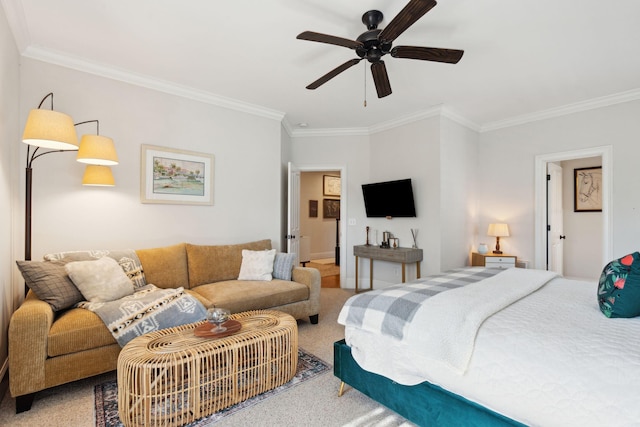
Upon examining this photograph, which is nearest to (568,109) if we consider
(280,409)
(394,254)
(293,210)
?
(394,254)

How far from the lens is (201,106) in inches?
146

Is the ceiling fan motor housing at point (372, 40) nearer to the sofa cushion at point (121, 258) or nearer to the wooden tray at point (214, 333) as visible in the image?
the wooden tray at point (214, 333)

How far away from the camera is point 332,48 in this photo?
8.88 feet

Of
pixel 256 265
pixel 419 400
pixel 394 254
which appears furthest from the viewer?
pixel 394 254

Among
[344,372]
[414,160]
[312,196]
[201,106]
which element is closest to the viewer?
[344,372]

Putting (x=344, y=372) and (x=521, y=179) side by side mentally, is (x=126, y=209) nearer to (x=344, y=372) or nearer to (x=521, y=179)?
(x=344, y=372)

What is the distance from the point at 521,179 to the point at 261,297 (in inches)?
159

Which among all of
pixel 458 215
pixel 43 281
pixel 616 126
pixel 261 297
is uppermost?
pixel 616 126

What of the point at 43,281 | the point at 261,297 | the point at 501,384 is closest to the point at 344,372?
the point at 501,384

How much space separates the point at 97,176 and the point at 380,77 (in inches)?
105

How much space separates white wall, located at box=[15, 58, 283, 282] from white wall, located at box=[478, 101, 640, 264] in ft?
10.7

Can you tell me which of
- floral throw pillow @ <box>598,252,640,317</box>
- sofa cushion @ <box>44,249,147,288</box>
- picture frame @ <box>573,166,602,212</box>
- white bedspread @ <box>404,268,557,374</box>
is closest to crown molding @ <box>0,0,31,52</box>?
sofa cushion @ <box>44,249,147,288</box>

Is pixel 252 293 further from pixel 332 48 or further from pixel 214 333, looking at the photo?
pixel 332 48

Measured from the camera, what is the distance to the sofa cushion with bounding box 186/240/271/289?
3.26 meters
